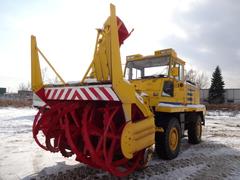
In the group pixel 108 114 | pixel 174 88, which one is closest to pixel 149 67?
pixel 174 88

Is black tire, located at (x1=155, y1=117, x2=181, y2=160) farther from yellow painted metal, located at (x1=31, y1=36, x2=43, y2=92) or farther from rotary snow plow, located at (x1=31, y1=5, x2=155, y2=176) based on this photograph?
yellow painted metal, located at (x1=31, y1=36, x2=43, y2=92)

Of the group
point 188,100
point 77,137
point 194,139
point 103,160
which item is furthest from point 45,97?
point 194,139

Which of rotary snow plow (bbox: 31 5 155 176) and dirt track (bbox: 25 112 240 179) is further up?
rotary snow plow (bbox: 31 5 155 176)

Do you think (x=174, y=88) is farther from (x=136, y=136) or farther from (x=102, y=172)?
(x=102, y=172)

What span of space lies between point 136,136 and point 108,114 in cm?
58

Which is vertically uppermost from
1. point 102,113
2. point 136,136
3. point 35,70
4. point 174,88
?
point 35,70

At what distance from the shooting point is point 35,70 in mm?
4984

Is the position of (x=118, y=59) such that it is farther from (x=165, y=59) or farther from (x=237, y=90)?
(x=237, y=90)

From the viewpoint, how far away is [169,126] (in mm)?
5676

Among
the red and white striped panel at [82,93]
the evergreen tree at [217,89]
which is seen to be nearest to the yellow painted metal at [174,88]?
the red and white striped panel at [82,93]

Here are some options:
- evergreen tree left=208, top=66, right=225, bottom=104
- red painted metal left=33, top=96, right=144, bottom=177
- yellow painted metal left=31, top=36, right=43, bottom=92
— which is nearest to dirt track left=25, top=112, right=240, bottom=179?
red painted metal left=33, top=96, right=144, bottom=177

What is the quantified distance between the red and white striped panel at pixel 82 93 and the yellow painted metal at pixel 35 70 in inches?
9.6

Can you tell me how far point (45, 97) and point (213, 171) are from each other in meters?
3.67

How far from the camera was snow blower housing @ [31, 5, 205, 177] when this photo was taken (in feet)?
12.3
